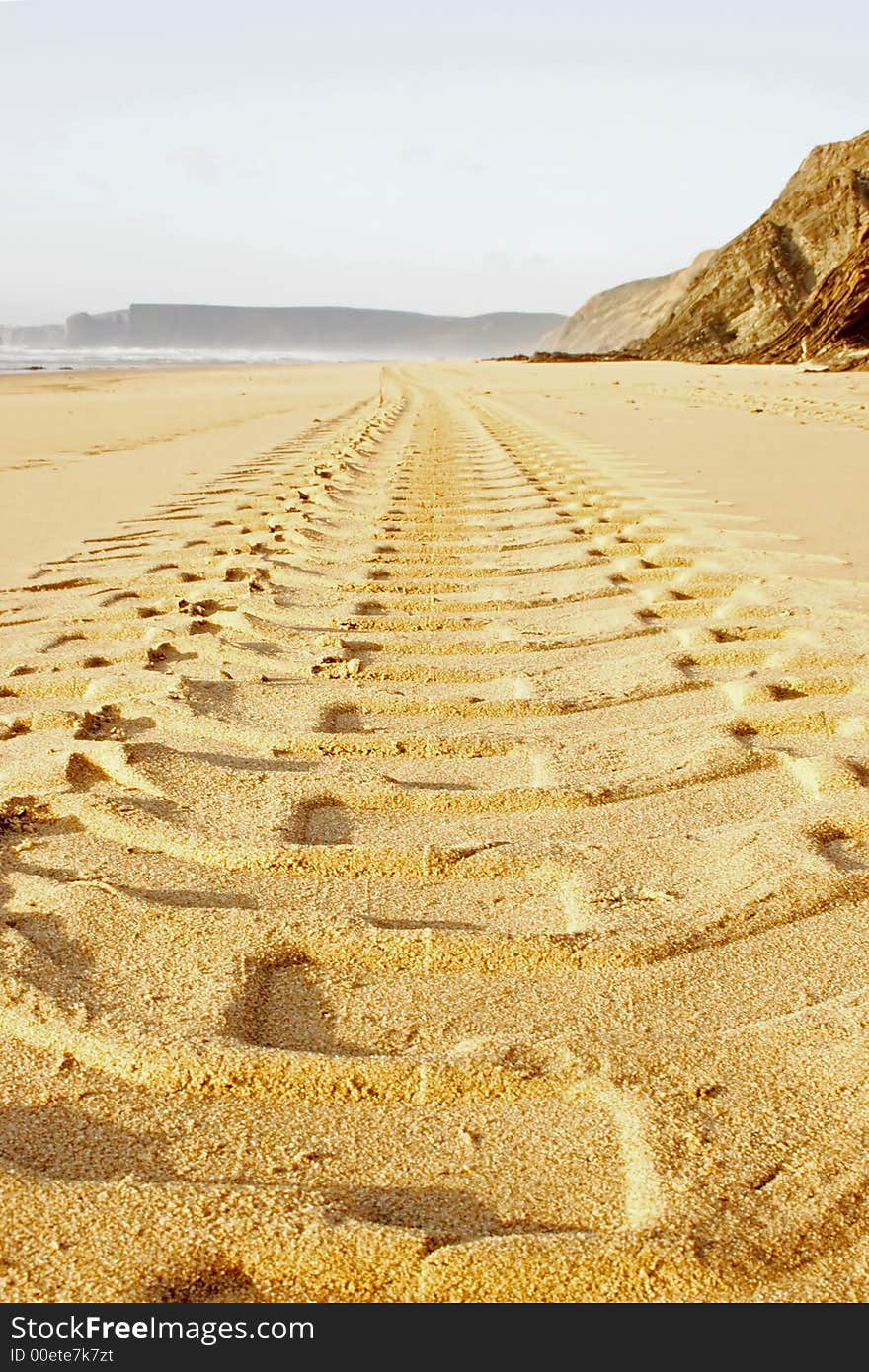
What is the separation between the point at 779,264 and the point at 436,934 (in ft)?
79.3

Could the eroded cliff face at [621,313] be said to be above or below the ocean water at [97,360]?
above

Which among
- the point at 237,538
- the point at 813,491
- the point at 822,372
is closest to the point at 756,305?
the point at 822,372

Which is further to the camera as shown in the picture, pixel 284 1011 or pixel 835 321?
pixel 835 321

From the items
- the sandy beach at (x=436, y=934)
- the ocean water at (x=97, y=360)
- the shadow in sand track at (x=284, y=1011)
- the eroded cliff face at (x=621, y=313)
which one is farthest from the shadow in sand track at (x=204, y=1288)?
the eroded cliff face at (x=621, y=313)

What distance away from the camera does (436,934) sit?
1438 mm

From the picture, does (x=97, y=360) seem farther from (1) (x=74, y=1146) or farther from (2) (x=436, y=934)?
(1) (x=74, y=1146)

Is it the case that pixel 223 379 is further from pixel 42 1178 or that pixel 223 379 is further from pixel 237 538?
pixel 42 1178

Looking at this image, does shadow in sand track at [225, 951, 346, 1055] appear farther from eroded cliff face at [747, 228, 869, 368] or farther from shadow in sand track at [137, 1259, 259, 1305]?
eroded cliff face at [747, 228, 869, 368]

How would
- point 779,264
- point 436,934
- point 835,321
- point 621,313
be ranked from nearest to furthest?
point 436,934
point 835,321
point 779,264
point 621,313

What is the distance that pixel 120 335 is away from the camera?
117812 millimetres

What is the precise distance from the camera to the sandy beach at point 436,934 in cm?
98

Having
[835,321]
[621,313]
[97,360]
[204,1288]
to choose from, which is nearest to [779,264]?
[835,321]

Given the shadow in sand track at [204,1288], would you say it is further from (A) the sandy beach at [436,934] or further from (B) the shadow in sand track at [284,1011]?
(B) the shadow in sand track at [284,1011]

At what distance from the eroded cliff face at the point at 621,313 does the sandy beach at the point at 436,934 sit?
63.3 m
